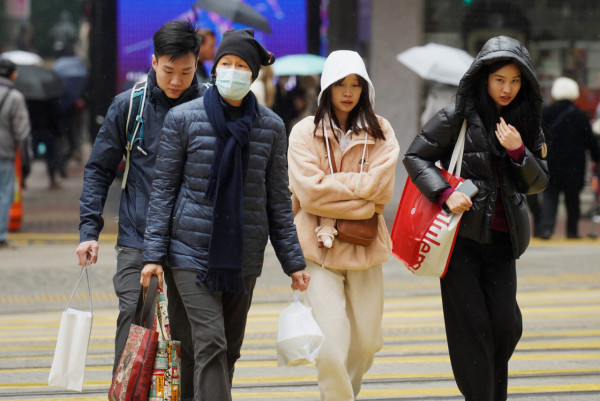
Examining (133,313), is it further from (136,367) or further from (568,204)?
(568,204)

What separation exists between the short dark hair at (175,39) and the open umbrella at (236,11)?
7999 millimetres

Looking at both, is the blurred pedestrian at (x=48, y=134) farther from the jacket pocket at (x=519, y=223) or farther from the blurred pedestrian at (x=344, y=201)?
the jacket pocket at (x=519, y=223)

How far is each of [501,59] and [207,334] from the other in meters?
1.74

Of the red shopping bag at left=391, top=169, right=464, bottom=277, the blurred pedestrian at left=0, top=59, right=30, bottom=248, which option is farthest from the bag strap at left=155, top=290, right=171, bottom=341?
the blurred pedestrian at left=0, top=59, right=30, bottom=248

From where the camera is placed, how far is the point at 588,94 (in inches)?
649

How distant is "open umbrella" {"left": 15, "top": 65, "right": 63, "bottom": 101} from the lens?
15.1 meters

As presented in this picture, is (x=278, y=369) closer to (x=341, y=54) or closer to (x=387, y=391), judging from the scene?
(x=387, y=391)

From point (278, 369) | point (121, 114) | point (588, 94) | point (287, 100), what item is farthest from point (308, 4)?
point (121, 114)

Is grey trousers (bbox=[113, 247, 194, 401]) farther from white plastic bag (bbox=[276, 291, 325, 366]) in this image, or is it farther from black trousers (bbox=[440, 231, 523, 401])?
black trousers (bbox=[440, 231, 523, 401])

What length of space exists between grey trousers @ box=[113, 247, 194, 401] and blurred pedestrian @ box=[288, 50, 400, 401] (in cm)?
63

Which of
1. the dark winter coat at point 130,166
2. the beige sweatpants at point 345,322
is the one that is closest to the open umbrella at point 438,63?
the beige sweatpants at point 345,322

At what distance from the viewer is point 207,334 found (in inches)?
196

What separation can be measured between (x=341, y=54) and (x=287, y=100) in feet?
29.8

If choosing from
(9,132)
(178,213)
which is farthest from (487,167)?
(9,132)
